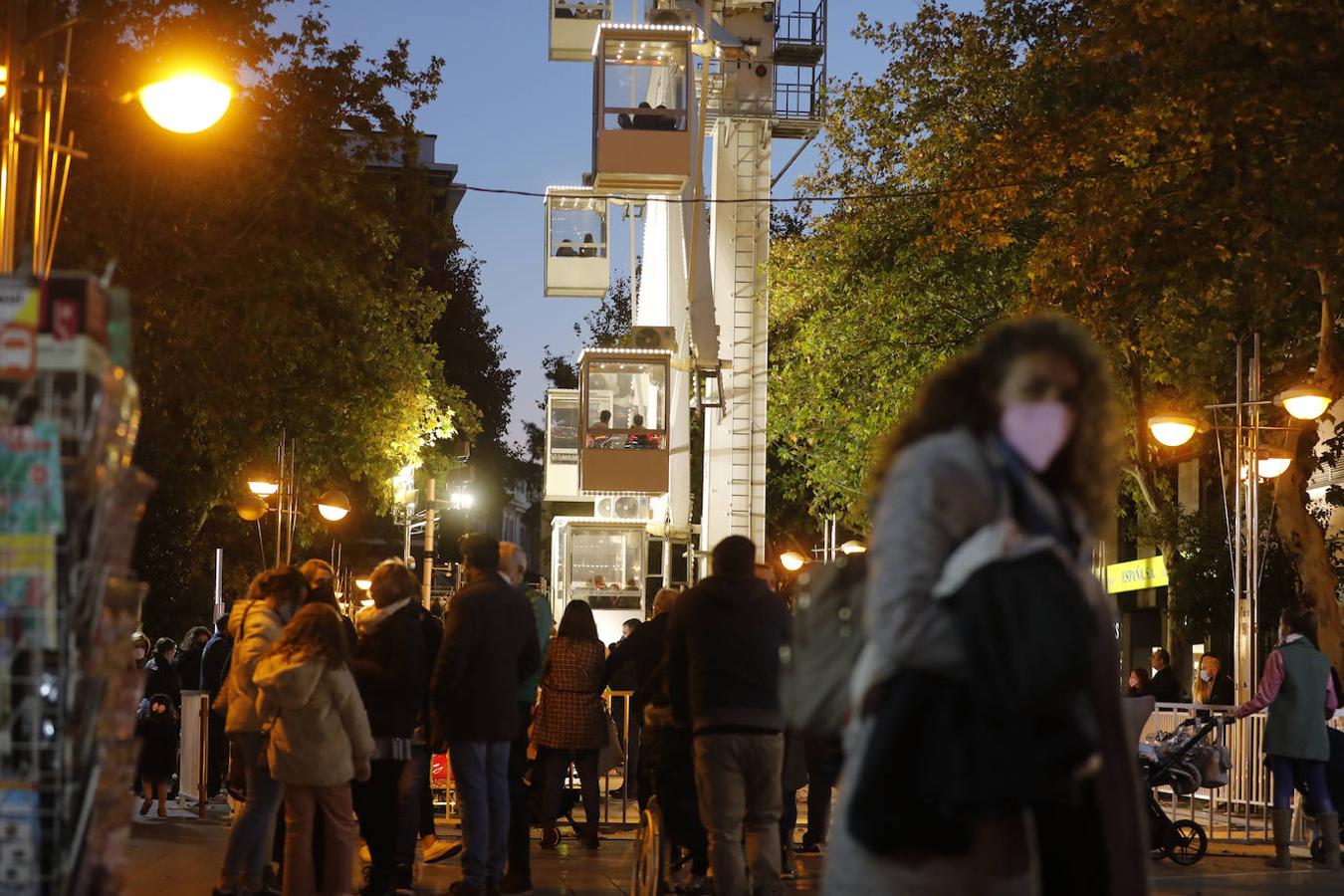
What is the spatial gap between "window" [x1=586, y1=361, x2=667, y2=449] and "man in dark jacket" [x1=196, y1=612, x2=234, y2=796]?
16765 millimetres

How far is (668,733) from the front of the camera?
10570 millimetres

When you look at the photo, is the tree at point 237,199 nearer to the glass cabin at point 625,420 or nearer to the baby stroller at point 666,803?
the glass cabin at point 625,420

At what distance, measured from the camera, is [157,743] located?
19.0m

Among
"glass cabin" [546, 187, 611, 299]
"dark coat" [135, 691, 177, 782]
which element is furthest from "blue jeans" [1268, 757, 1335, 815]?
"glass cabin" [546, 187, 611, 299]

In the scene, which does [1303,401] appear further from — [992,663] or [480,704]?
[992,663]

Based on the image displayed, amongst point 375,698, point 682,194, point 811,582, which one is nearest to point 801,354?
point 682,194

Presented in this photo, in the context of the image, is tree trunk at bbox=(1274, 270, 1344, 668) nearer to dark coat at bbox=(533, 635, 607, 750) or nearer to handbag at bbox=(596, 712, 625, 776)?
handbag at bbox=(596, 712, 625, 776)

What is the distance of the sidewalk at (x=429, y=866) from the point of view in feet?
42.6

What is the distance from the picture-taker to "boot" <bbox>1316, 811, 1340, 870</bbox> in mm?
15578

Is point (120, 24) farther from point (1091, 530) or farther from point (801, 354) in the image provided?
point (801, 354)

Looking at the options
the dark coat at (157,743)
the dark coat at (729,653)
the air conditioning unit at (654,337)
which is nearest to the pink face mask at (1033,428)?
the dark coat at (729,653)

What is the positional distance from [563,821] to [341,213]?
879 centimetres

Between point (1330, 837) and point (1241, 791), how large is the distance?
4399 millimetres

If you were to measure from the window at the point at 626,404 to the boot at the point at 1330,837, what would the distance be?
2104 centimetres
